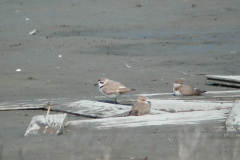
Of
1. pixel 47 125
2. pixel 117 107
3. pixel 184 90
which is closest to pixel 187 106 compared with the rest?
pixel 117 107

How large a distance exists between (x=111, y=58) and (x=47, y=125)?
662 centimetres

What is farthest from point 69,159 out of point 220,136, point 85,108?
point 85,108

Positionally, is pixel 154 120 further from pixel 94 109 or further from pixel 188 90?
pixel 188 90

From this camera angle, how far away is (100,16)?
17.8 meters

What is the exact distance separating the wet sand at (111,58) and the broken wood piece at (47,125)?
0.13 meters

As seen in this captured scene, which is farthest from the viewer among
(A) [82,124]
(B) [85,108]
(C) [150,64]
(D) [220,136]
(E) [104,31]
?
(E) [104,31]

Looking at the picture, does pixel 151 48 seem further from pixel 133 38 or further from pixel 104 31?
pixel 104 31

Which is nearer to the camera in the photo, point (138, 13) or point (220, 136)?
point (220, 136)

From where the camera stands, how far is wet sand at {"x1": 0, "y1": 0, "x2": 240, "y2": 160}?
15.1ft

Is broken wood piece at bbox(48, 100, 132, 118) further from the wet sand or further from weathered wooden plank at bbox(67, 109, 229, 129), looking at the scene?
weathered wooden plank at bbox(67, 109, 229, 129)

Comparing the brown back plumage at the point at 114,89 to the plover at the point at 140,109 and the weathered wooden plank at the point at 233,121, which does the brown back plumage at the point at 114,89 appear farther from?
the weathered wooden plank at the point at 233,121

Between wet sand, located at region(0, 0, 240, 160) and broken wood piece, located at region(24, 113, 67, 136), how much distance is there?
126 millimetres

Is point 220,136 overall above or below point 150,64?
above

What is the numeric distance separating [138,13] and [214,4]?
12.1 ft
